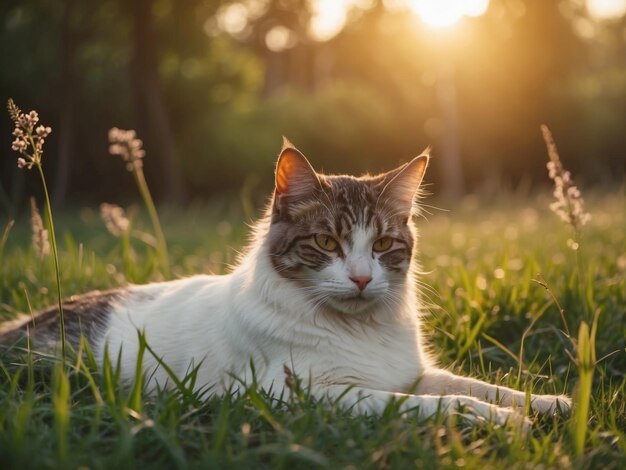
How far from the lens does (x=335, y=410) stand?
2348 mm

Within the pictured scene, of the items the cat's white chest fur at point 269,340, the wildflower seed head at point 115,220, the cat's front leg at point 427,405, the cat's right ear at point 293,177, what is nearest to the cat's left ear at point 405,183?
the cat's right ear at point 293,177

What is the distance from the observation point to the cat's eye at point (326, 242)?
9.61 feet

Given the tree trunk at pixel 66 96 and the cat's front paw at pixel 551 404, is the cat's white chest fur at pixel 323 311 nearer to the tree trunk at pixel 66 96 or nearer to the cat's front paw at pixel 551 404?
the cat's front paw at pixel 551 404

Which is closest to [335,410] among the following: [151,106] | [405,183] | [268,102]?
[405,183]

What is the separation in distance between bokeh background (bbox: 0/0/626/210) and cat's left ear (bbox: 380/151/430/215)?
10.5m

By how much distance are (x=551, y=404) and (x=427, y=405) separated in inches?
22.0

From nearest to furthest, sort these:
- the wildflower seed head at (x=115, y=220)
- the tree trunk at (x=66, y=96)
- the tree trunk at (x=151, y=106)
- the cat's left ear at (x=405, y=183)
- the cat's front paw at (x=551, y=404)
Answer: the cat's front paw at (x=551, y=404) → the cat's left ear at (x=405, y=183) → the wildflower seed head at (x=115, y=220) → the tree trunk at (x=151, y=106) → the tree trunk at (x=66, y=96)

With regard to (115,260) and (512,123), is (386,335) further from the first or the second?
(512,123)

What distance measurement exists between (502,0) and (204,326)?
15352mm

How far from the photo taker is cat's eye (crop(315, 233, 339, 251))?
293cm

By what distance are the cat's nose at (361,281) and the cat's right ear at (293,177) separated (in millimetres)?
512

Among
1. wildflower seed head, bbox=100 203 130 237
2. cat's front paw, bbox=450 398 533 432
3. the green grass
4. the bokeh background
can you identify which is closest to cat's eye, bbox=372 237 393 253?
the green grass

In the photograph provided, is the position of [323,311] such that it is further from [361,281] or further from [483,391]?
[483,391]

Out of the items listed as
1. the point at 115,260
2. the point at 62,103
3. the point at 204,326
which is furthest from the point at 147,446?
the point at 62,103
